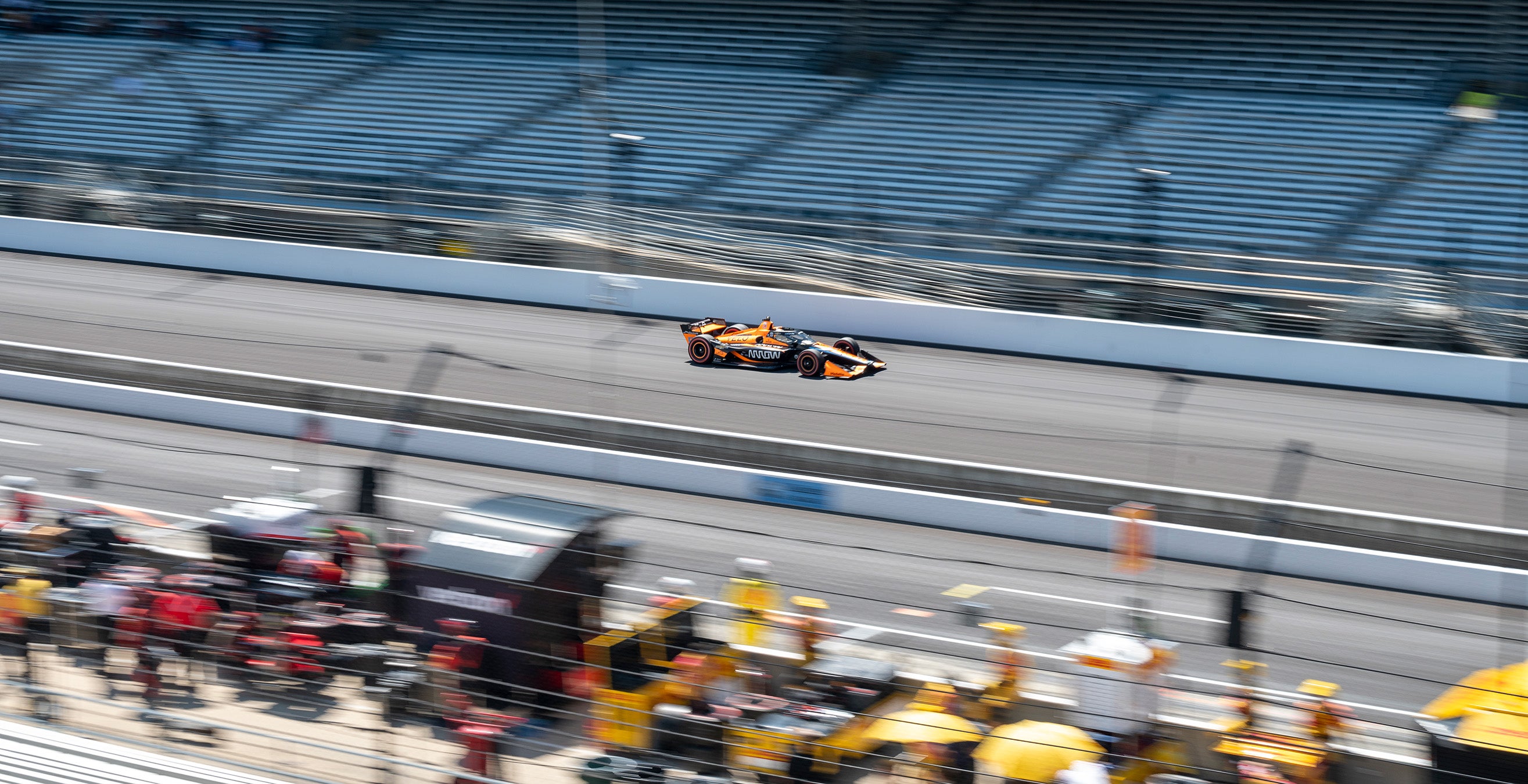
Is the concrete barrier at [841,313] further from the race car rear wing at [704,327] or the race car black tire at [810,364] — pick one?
the race car black tire at [810,364]

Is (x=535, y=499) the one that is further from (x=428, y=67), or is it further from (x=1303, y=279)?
(x=428, y=67)

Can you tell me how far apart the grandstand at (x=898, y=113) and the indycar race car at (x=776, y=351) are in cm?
282

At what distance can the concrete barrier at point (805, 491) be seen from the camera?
887cm

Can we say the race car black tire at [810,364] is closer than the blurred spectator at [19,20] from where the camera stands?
Yes

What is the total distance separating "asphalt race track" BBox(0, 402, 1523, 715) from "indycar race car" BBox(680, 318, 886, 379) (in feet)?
8.75

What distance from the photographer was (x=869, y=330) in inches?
564

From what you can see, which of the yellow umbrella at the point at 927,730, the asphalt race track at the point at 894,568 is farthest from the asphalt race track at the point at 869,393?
the yellow umbrella at the point at 927,730

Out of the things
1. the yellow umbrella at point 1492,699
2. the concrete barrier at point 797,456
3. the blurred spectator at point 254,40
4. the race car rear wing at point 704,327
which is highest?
the blurred spectator at point 254,40

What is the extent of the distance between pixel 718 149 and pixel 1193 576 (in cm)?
1089

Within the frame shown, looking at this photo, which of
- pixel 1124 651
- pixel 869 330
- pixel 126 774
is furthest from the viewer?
pixel 869 330

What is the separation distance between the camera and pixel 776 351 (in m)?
12.8

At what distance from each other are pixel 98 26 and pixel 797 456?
19.5 metres

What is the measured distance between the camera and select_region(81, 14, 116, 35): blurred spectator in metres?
23.4

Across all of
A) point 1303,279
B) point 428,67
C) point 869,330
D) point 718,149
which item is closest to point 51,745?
point 869,330
